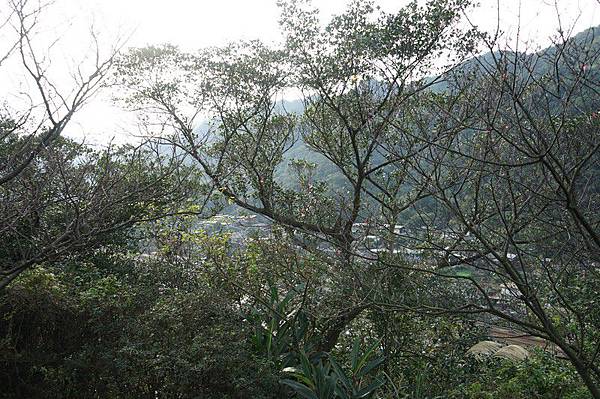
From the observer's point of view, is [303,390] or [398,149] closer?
[303,390]

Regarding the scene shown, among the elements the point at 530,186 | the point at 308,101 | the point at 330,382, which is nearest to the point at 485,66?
the point at 530,186

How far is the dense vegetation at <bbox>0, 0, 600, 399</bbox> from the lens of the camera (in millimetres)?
2691

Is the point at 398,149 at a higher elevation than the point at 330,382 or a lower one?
higher

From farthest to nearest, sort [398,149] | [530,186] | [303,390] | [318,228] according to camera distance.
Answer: [398,149] → [318,228] → [303,390] → [530,186]

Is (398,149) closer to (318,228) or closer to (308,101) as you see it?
(308,101)

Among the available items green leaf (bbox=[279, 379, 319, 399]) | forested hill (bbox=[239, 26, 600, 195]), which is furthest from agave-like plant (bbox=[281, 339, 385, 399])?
forested hill (bbox=[239, 26, 600, 195])

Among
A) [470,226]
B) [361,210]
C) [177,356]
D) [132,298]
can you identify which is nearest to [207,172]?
[361,210]

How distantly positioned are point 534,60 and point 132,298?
3374 mm

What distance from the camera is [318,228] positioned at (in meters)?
4.48

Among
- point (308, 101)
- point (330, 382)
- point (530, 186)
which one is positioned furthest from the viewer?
point (308, 101)

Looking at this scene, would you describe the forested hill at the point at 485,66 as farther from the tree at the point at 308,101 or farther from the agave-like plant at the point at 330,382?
the agave-like plant at the point at 330,382

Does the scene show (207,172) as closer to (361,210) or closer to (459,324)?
(361,210)

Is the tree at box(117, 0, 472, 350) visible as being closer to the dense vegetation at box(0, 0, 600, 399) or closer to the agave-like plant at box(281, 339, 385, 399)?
the dense vegetation at box(0, 0, 600, 399)

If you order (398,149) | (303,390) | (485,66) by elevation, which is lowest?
(303,390)
